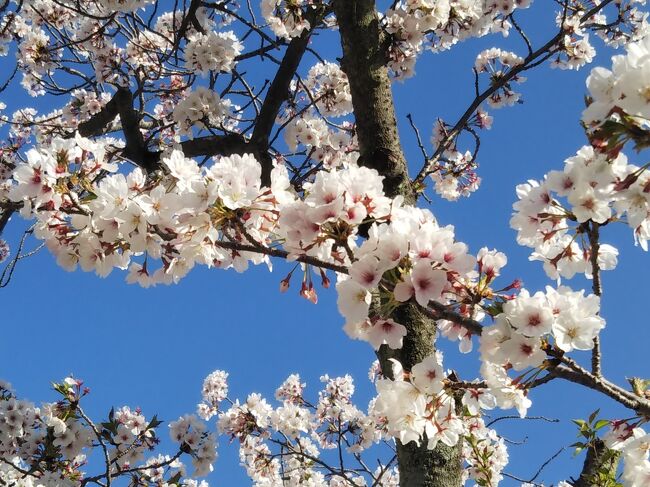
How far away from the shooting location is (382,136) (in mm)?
3191

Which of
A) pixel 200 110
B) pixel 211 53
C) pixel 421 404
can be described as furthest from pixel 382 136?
pixel 211 53

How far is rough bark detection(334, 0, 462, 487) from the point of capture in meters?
2.60

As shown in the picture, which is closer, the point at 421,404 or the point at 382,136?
the point at 421,404

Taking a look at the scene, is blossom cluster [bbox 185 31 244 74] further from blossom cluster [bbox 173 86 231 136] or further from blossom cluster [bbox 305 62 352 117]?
blossom cluster [bbox 305 62 352 117]

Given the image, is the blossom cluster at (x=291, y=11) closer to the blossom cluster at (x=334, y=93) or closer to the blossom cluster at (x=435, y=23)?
the blossom cluster at (x=435, y=23)

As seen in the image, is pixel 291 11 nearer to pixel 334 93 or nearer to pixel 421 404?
pixel 334 93

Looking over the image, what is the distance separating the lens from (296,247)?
4.99 feet

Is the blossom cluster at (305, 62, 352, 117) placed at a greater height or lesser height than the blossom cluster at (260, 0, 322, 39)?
greater

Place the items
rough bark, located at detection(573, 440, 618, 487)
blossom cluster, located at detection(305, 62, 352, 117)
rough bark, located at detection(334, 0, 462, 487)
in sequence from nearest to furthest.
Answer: rough bark, located at detection(334, 0, 462, 487), rough bark, located at detection(573, 440, 618, 487), blossom cluster, located at detection(305, 62, 352, 117)

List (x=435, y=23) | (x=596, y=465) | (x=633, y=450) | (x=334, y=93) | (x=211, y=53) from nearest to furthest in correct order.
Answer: (x=633, y=450) → (x=596, y=465) → (x=435, y=23) → (x=211, y=53) → (x=334, y=93)

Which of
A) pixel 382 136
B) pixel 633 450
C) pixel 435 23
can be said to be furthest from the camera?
pixel 435 23

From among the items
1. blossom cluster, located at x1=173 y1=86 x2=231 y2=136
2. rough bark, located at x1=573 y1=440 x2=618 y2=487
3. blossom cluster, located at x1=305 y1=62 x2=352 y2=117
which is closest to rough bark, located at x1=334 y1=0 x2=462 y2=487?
rough bark, located at x1=573 y1=440 x2=618 y2=487

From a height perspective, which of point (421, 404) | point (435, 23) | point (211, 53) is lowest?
Answer: point (421, 404)

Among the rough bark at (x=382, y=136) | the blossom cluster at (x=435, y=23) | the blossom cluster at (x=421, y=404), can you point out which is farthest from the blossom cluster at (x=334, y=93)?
the blossom cluster at (x=421, y=404)
